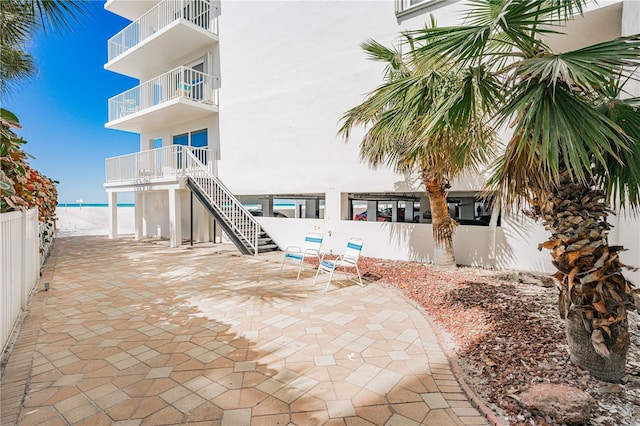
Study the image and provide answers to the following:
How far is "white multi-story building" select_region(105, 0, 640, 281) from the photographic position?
771 cm

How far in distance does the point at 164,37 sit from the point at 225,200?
7.34 m

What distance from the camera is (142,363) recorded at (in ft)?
11.1

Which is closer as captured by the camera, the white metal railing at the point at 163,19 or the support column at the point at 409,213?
the white metal railing at the point at 163,19

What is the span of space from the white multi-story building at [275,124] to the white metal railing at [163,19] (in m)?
0.06

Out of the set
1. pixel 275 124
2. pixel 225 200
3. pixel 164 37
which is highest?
pixel 164 37

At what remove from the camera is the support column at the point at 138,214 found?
570 inches

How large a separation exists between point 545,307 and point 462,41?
4024 mm

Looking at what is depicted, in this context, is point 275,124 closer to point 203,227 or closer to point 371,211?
point 371,211

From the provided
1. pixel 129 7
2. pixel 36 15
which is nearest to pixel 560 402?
pixel 36 15

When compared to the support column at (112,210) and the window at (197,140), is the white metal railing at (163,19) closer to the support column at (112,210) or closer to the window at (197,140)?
the window at (197,140)

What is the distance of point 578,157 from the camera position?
2.49m

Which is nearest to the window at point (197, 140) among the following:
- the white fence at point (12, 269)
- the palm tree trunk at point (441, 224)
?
the white fence at point (12, 269)

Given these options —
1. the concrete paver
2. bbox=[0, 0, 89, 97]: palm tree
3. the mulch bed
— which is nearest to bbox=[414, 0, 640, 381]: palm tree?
the mulch bed

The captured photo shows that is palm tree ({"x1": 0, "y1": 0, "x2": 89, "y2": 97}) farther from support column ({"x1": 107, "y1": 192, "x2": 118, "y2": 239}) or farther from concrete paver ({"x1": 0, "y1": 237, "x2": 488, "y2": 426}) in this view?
support column ({"x1": 107, "y1": 192, "x2": 118, "y2": 239})
